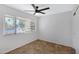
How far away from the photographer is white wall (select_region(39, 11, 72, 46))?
14.1 feet

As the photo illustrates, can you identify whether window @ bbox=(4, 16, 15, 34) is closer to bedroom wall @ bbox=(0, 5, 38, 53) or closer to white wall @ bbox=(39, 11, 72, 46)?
bedroom wall @ bbox=(0, 5, 38, 53)

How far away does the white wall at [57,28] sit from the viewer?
169 inches

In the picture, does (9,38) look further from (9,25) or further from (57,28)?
(57,28)

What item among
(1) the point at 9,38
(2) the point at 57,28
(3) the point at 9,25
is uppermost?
(3) the point at 9,25

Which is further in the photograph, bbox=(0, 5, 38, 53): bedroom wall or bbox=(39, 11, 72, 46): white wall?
bbox=(39, 11, 72, 46): white wall

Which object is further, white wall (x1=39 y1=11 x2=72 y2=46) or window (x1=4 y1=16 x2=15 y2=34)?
white wall (x1=39 y1=11 x2=72 y2=46)

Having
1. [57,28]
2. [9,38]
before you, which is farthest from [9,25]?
[57,28]

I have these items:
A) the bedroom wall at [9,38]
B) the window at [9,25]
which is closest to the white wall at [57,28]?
the bedroom wall at [9,38]

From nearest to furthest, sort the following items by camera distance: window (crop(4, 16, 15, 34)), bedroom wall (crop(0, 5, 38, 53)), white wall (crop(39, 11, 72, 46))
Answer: bedroom wall (crop(0, 5, 38, 53)) < window (crop(4, 16, 15, 34)) < white wall (crop(39, 11, 72, 46))

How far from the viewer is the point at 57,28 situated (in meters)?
5.07

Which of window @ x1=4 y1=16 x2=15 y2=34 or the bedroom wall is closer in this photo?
the bedroom wall

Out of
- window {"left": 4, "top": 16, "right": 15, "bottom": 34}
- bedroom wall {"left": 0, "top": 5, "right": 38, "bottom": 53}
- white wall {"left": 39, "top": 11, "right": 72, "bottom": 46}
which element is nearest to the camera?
bedroom wall {"left": 0, "top": 5, "right": 38, "bottom": 53}

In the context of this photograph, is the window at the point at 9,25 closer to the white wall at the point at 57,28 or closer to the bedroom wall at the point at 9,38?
the bedroom wall at the point at 9,38

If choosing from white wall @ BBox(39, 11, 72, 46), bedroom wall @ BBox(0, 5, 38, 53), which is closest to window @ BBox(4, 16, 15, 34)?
bedroom wall @ BBox(0, 5, 38, 53)
